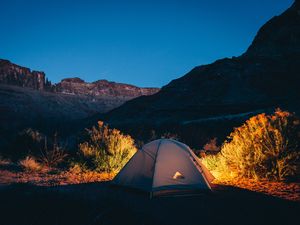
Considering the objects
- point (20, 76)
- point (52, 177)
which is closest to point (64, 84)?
point (20, 76)

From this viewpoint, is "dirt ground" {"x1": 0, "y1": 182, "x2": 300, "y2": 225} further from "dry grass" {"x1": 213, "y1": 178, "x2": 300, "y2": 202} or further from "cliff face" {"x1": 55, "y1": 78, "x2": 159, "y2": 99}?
"cliff face" {"x1": 55, "y1": 78, "x2": 159, "y2": 99}

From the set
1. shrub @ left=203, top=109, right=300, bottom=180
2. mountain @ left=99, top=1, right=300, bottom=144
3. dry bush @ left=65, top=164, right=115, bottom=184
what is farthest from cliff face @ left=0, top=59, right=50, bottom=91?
shrub @ left=203, top=109, right=300, bottom=180

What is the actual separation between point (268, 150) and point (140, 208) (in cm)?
431

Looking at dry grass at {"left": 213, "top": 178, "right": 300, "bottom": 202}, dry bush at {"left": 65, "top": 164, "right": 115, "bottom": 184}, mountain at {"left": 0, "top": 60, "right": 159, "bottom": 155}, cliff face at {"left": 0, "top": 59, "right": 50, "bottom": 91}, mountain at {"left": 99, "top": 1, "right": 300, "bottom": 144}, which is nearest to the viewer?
dry grass at {"left": 213, "top": 178, "right": 300, "bottom": 202}

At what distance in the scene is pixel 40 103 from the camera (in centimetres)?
7438

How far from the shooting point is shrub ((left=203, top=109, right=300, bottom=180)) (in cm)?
733

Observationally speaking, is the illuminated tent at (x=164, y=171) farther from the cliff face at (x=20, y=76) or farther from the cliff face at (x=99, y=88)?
the cliff face at (x=99, y=88)

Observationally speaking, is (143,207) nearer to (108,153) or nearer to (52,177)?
(52,177)

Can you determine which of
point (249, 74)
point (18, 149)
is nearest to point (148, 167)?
point (18, 149)

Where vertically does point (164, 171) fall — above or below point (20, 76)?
below

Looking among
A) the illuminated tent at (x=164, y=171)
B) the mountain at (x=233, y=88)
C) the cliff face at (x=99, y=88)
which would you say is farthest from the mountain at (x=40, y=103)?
the illuminated tent at (x=164, y=171)

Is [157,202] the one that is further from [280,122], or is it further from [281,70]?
[281,70]

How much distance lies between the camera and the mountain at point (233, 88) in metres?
37.7

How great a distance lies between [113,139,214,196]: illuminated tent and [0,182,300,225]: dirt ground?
11.2 inches
